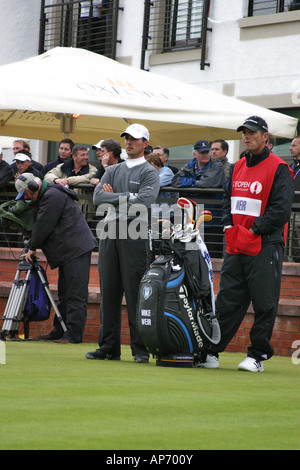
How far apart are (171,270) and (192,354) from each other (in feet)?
2.42

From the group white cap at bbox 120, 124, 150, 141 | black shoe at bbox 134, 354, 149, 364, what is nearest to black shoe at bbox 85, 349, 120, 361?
black shoe at bbox 134, 354, 149, 364

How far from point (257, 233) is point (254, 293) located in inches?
20.2

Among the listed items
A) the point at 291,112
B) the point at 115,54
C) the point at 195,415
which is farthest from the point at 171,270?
the point at 115,54

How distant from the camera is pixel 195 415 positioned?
520cm

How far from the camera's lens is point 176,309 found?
26.7 feet

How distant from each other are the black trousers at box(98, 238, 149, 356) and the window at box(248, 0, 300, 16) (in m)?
9.01

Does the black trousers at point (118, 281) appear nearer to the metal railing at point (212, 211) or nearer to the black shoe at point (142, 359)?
the black shoe at point (142, 359)

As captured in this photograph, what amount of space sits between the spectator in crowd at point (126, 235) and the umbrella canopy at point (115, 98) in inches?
112

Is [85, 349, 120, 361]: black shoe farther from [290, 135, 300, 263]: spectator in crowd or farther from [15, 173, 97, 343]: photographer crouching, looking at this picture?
[290, 135, 300, 263]: spectator in crowd

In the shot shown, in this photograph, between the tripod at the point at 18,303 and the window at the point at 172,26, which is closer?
the tripod at the point at 18,303

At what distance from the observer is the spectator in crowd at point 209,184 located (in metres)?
12.0

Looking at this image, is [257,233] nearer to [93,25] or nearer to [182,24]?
[182,24]

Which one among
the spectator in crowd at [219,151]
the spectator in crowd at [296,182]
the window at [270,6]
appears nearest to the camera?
the spectator in crowd at [296,182]

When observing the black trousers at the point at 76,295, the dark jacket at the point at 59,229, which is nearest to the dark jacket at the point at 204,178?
→ the dark jacket at the point at 59,229
